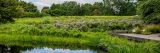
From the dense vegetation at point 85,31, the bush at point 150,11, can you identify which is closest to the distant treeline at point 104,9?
the dense vegetation at point 85,31

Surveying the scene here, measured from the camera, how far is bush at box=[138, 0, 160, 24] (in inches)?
1427

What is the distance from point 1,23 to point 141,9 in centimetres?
1177

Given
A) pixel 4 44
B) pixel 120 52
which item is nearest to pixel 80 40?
pixel 4 44

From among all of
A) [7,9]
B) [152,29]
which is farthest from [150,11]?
[7,9]

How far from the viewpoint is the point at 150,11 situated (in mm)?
37500

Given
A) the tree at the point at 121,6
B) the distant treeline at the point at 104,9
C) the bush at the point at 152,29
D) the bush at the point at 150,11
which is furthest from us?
the tree at the point at 121,6

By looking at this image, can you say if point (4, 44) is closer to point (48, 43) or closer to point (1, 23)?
point (48, 43)

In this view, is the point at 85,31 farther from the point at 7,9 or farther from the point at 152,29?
the point at 7,9

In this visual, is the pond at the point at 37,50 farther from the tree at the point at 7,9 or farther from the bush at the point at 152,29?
the tree at the point at 7,9

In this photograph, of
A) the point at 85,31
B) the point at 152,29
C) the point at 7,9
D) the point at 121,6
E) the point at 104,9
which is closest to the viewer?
the point at 152,29

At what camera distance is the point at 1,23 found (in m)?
37.4

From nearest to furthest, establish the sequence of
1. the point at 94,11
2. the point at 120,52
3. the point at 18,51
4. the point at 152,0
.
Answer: the point at 120,52
the point at 18,51
the point at 152,0
the point at 94,11

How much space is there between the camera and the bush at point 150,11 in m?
36.2

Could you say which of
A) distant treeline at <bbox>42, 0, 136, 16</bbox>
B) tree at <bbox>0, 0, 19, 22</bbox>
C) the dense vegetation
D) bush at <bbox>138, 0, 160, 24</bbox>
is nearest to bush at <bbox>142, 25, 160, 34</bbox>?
the dense vegetation
